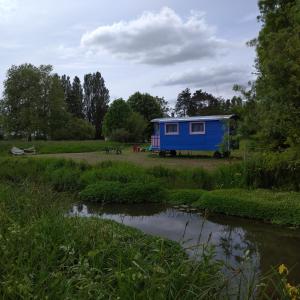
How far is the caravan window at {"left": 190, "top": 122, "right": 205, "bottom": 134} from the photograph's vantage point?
25.0 m

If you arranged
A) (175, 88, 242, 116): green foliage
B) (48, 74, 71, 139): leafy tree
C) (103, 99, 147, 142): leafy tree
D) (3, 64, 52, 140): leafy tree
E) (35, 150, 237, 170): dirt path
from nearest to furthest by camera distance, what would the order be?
(35, 150, 237, 170): dirt path, (103, 99, 147, 142): leafy tree, (3, 64, 52, 140): leafy tree, (48, 74, 71, 139): leafy tree, (175, 88, 242, 116): green foliage

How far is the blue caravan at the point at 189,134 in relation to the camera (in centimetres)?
2425

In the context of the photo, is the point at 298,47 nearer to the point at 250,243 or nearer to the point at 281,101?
the point at 281,101

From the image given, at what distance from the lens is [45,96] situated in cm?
4856

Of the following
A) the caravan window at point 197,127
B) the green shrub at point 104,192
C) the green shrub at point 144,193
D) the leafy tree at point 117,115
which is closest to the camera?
the green shrub at point 144,193

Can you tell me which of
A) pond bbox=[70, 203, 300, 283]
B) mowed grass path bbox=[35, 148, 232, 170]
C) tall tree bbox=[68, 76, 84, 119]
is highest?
tall tree bbox=[68, 76, 84, 119]

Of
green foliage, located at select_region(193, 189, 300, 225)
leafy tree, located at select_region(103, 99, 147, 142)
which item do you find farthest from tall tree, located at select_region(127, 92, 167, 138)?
green foliage, located at select_region(193, 189, 300, 225)

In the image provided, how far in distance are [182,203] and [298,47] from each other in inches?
188

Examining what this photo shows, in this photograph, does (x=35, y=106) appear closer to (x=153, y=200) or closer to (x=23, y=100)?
(x=23, y=100)

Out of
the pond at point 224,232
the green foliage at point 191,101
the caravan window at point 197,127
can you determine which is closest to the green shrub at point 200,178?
the pond at point 224,232

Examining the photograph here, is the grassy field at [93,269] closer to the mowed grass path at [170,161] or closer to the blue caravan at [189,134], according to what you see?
the mowed grass path at [170,161]

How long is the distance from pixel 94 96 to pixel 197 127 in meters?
55.0

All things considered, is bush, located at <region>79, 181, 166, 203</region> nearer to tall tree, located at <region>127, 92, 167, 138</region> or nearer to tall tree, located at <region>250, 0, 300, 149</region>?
tall tree, located at <region>250, 0, 300, 149</region>

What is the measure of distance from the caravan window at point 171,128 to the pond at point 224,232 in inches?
558
